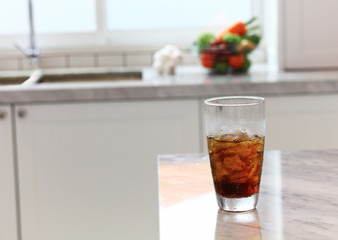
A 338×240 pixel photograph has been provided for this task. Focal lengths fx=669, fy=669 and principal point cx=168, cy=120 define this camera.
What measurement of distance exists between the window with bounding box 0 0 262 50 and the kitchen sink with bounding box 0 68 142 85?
275 millimetres

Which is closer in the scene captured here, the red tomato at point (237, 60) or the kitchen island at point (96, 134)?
the kitchen island at point (96, 134)

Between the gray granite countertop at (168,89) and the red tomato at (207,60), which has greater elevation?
the red tomato at (207,60)

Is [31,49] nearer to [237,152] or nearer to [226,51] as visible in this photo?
[226,51]

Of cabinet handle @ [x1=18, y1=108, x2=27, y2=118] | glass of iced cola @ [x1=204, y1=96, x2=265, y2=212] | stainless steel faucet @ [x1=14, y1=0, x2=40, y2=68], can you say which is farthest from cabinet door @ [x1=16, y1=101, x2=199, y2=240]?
glass of iced cola @ [x1=204, y1=96, x2=265, y2=212]

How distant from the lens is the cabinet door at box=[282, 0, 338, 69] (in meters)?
2.71

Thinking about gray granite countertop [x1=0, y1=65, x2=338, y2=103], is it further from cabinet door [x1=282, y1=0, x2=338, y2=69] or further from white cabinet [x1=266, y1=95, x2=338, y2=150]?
cabinet door [x1=282, y1=0, x2=338, y2=69]

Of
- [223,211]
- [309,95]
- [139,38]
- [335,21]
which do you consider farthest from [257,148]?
[139,38]

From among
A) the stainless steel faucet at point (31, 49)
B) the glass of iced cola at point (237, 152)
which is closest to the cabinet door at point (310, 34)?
the stainless steel faucet at point (31, 49)

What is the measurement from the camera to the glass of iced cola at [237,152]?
0.91 meters

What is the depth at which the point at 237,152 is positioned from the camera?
2.97 ft

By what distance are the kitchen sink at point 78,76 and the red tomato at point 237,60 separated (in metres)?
0.47

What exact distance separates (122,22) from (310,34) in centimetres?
93

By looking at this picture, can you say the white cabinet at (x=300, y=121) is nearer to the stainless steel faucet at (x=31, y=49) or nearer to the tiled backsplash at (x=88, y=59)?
the tiled backsplash at (x=88, y=59)

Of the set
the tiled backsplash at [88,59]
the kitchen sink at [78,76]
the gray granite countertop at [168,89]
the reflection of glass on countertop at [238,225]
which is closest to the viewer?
the reflection of glass on countertop at [238,225]
